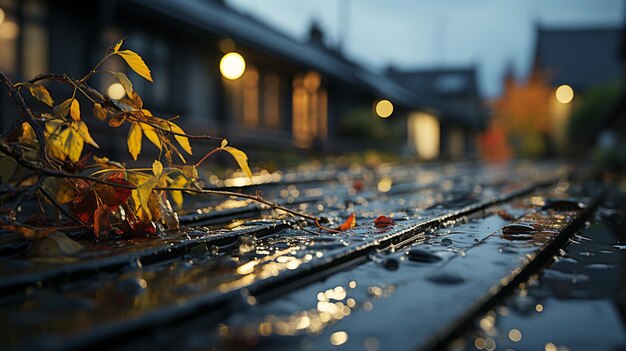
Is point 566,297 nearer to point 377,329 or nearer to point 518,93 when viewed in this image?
point 377,329

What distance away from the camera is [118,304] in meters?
0.82

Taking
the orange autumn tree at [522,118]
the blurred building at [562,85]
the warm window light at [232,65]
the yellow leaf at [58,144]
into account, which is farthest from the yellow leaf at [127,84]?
the orange autumn tree at [522,118]

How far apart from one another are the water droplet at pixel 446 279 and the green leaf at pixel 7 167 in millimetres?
1096


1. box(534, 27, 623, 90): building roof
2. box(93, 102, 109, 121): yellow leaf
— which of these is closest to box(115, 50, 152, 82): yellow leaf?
box(93, 102, 109, 121): yellow leaf

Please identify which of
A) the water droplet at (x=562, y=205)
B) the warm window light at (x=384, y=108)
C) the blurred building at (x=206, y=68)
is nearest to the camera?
the water droplet at (x=562, y=205)

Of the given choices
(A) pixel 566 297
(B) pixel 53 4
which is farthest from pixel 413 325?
(B) pixel 53 4

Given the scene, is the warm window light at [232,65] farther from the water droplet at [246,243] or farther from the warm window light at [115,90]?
the water droplet at [246,243]

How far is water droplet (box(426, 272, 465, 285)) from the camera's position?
967 millimetres

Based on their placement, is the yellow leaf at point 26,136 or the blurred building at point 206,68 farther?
the blurred building at point 206,68

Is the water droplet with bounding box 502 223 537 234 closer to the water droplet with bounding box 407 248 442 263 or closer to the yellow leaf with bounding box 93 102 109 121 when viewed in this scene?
the water droplet with bounding box 407 248 442 263

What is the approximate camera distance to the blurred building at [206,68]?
901 centimetres

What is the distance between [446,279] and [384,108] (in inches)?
844

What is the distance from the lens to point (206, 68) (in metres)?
12.9

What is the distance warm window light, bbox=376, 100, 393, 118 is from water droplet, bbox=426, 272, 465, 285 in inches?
814
